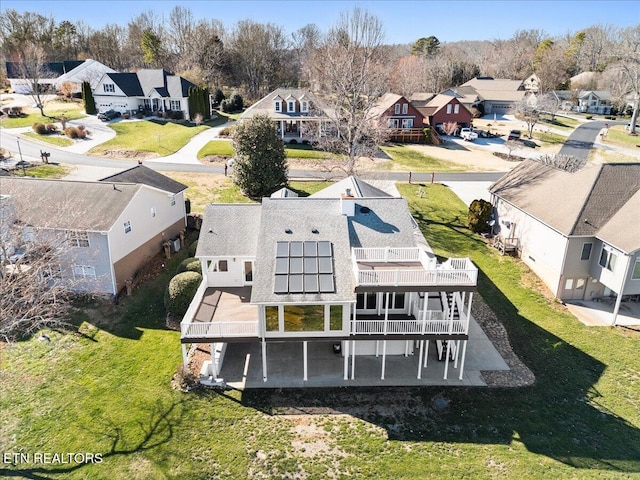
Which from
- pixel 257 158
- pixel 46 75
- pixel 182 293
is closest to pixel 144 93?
pixel 46 75

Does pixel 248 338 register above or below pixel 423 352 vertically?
above

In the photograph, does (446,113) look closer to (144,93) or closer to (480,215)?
(480,215)

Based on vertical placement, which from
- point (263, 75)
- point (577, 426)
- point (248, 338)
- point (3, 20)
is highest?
point (3, 20)

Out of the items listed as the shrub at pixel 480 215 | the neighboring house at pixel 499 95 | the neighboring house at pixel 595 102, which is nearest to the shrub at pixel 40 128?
the shrub at pixel 480 215

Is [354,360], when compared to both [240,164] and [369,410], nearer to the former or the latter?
[369,410]

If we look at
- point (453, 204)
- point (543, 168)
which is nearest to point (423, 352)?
point (543, 168)

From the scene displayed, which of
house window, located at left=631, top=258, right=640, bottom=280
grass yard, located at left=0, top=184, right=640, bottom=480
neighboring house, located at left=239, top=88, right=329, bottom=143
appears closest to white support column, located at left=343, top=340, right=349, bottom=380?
grass yard, located at left=0, top=184, right=640, bottom=480

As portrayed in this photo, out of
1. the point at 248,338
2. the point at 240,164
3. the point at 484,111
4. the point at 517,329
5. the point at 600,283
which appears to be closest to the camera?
the point at 248,338
